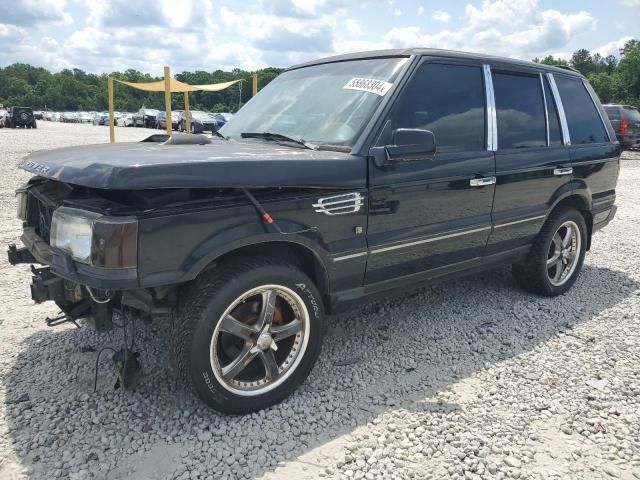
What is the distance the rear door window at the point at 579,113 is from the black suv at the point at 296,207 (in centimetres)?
19

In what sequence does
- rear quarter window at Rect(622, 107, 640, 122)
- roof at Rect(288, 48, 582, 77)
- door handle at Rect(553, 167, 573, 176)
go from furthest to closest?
rear quarter window at Rect(622, 107, 640, 122) → door handle at Rect(553, 167, 573, 176) → roof at Rect(288, 48, 582, 77)

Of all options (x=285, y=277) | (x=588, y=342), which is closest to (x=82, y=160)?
(x=285, y=277)

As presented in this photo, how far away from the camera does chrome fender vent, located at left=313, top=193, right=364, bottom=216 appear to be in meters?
2.89

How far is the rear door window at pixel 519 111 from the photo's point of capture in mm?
3980

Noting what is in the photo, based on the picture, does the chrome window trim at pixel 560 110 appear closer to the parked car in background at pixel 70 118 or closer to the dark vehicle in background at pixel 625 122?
the dark vehicle in background at pixel 625 122

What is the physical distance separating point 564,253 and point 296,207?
10.6 feet

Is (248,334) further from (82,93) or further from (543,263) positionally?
(82,93)

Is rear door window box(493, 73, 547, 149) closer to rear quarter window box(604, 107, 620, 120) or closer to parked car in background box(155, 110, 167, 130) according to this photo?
rear quarter window box(604, 107, 620, 120)

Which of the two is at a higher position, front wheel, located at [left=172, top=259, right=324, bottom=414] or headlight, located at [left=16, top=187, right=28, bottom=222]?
headlight, located at [left=16, top=187, right=28, bottom=222]

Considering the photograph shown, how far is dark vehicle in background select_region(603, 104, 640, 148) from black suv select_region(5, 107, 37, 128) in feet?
122

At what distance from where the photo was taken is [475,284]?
5.09 m

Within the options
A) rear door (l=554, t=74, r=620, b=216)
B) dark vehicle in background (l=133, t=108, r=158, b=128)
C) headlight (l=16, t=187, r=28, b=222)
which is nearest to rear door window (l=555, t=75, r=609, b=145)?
rear door (l=554, t=74, r=620, b=216)

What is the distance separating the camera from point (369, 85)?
3369 millimetres

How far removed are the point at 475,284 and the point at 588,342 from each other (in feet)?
4.47
